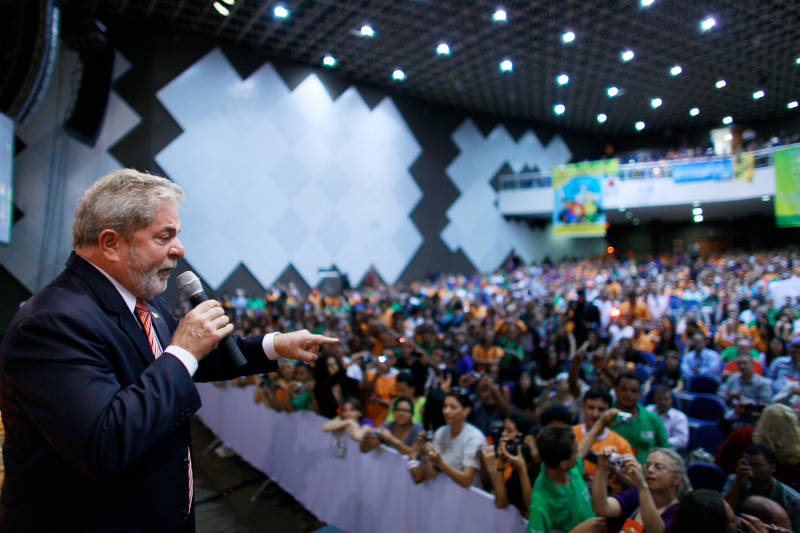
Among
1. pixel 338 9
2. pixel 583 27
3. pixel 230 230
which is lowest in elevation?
pixel 230 230

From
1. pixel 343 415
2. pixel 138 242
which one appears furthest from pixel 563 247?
pixel 138 242

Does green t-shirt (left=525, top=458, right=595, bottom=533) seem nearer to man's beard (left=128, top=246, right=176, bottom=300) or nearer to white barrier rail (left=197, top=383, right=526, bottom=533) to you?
white barrier rail (left=197, top=383, right=526, bottom=533)

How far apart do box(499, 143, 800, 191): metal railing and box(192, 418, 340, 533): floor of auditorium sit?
4.14 metres

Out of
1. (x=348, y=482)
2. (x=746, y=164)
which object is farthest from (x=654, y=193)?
(x=348, y=482)

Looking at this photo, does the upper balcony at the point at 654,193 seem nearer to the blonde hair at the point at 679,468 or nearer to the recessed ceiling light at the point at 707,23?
the recessed ceiling light at the point at 707,23

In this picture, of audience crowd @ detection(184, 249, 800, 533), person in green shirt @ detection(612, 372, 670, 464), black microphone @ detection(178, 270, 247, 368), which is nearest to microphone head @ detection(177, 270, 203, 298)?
black microphone @ detection(178, 270, 247, 368)

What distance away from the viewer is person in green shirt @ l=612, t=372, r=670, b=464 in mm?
3174

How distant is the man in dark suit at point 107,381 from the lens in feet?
2.67

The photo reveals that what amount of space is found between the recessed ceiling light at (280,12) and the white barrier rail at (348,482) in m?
7.01

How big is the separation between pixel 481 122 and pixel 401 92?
10.9ft

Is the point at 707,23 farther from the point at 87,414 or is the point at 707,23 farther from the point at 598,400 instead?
the point at 87,414

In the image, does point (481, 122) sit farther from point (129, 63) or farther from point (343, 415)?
point (343, 415)

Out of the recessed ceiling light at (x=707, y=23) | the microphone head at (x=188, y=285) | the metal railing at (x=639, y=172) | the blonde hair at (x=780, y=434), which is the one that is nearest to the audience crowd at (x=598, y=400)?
the blonde hair at (x=780, y=434)

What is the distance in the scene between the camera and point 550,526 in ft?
7.00
